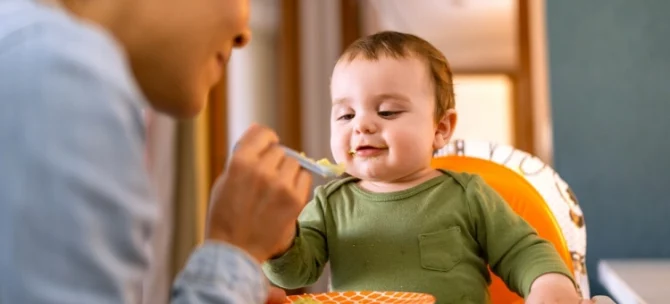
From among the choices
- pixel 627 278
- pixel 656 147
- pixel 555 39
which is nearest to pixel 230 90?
pixel 555 39

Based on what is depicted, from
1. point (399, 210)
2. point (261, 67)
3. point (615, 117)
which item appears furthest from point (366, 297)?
point (261, 67)

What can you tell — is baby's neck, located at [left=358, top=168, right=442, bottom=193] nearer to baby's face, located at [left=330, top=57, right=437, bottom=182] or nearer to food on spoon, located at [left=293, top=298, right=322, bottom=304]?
baby's face, located at [left=330, top=57, right=437, bottom=182]

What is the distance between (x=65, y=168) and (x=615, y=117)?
1.94 meters

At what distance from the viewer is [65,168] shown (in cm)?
35

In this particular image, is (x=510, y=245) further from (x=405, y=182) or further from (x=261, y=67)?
(x=261, y=67)

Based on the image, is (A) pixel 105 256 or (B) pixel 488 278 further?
(B) pixel 488 278

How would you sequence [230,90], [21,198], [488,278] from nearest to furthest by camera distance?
[21,198]
[488,278]
[230,90]

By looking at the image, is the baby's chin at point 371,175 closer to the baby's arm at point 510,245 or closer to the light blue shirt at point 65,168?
the baby's arm at point 510,245

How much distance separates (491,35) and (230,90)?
10.7 feet

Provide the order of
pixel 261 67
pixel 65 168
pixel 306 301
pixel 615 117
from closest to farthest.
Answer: pixel 65 168 → pixel 306 301 → pixel 615 117 → pixel 261 67

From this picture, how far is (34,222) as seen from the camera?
349mm

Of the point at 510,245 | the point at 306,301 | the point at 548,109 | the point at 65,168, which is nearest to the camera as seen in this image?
the point at 65,168

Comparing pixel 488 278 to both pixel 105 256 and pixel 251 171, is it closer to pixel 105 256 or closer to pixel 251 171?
pixel 251 171

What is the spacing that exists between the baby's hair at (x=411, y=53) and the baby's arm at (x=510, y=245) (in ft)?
0.40
